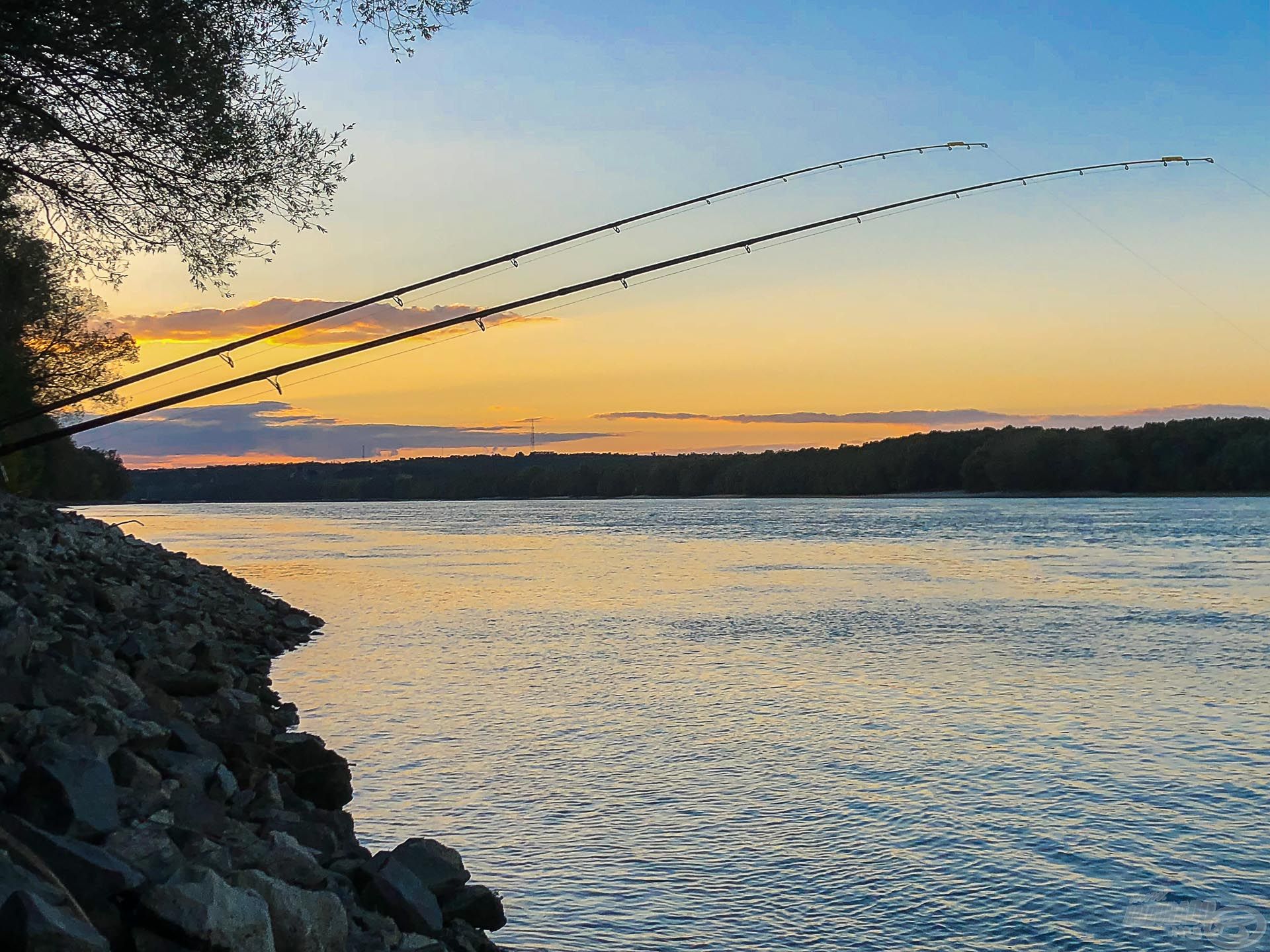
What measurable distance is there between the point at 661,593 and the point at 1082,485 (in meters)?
104

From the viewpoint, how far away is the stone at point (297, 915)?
209 inches

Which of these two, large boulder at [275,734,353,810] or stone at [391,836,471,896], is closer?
stone at [391,836,471,896]

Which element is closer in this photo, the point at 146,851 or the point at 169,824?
the point at 146,851

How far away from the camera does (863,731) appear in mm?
13750

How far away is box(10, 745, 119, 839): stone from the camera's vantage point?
5520 mm

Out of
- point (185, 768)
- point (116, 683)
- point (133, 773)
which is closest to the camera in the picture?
point (133, 773)

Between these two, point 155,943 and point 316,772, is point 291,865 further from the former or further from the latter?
point 316,772

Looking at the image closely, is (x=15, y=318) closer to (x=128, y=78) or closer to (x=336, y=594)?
(x=336, y=594)

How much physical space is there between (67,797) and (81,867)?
83cm

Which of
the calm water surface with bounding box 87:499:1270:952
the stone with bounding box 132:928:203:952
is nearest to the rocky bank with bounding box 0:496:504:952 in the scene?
the stone with bounding box 132:928:203:952

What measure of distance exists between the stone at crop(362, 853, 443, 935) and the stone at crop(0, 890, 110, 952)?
2325 millimetres

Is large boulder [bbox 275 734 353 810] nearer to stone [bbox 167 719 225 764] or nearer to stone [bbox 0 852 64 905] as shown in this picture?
stone [bbox 167 719 225 764]

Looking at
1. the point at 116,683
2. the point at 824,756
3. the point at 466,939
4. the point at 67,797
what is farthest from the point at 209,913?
the point at 824,756

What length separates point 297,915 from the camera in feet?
17.7
